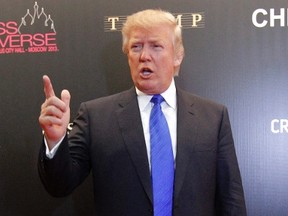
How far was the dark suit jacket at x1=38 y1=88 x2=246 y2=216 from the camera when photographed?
138 centimetres

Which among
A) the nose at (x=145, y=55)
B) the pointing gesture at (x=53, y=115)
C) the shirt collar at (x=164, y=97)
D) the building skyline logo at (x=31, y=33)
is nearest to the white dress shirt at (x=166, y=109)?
the shirt collar at (x=164, y=97)

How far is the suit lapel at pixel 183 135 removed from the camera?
1371mm

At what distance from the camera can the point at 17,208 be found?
196cm

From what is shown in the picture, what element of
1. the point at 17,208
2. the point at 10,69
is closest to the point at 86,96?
the point at 10,69

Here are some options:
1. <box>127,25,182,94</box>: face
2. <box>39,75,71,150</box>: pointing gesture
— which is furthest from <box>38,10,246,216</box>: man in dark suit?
<box>39,75,71,150</box>: pointing gesture

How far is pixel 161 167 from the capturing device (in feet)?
4.53

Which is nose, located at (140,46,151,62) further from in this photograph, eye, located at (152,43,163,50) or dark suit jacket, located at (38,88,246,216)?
dark suit jacket, located at (38,88,246,216)

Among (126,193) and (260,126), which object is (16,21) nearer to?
(126,193)

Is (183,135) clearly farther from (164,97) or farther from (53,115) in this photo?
(53,115)

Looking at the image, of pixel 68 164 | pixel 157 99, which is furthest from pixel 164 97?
pixel 68 164

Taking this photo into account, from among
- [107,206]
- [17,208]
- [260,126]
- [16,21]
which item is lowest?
[17,208]

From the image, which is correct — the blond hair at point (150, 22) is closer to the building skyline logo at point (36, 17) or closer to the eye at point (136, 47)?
the eye at point (136, 47)

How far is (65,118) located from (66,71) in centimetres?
80

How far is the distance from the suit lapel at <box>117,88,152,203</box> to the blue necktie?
27 millimetres
